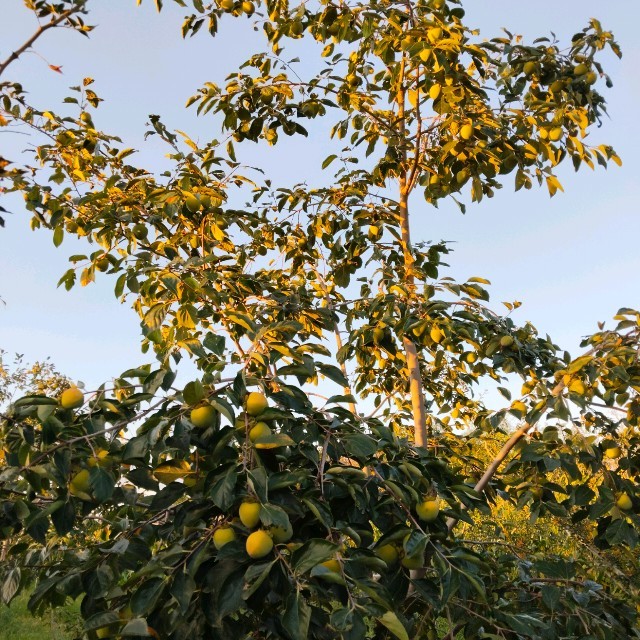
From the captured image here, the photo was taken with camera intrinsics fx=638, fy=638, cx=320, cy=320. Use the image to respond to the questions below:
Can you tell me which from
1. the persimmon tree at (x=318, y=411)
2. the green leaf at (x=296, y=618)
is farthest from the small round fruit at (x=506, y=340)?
the green leaf at (x=296, y=618)

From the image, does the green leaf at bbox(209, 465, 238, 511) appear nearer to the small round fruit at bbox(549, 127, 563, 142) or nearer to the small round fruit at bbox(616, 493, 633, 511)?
the small round fruit at bbox(616, 493, 633, 511)

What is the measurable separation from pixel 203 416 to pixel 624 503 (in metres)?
1.65

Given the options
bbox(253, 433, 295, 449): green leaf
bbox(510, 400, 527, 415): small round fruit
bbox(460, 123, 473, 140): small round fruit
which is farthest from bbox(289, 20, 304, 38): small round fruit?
bbox(253, 433, 295, 449): green leaf

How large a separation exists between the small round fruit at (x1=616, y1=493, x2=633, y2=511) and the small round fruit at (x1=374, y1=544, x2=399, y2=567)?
104 cm

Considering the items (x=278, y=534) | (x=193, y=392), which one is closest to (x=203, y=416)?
(x=193, y=392)

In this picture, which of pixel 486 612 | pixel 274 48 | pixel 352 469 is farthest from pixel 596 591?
pixel 274 48

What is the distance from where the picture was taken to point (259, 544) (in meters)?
1.48

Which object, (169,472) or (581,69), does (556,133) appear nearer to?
(581,69)

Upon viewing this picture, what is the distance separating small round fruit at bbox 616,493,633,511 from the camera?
238cm

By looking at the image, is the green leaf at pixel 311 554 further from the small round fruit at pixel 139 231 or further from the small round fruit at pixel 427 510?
the small round fruit at pixel 139 231

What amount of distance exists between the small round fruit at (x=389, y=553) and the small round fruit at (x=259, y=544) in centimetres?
44

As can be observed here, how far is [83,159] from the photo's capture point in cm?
305

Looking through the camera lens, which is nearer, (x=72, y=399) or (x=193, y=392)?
(x=193, y=392)

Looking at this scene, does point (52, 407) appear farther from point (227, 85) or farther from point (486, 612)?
point (227, 85)
